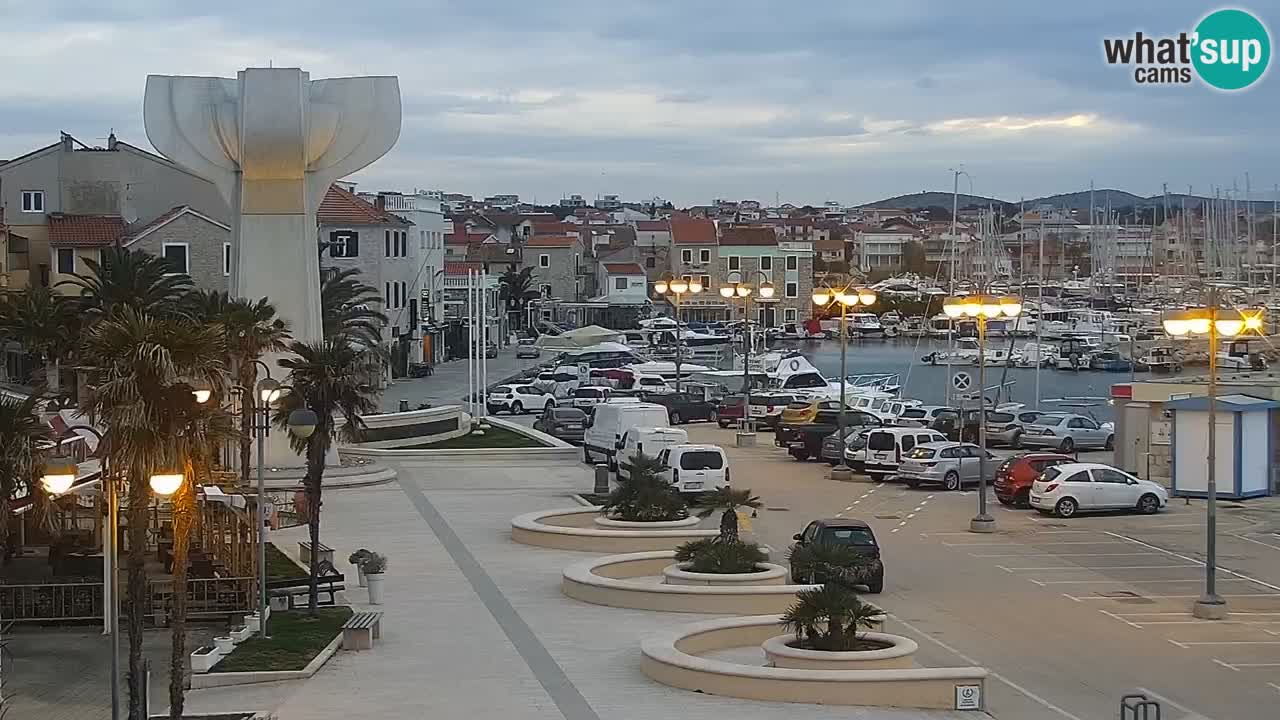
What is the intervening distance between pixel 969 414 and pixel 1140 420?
44.0 ft

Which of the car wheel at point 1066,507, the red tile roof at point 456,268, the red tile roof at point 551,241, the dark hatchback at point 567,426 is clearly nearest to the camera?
the car wheel at point 1066,507

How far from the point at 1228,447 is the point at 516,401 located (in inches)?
1397

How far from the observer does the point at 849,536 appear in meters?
28.8

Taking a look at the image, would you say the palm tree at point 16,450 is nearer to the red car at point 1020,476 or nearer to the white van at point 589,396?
the red car at point 1020,476

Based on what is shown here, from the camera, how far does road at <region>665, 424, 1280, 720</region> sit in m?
21.8

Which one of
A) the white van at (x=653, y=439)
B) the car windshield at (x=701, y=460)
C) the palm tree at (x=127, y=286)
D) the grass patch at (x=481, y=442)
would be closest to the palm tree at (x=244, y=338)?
the palm tree at (x=127, y=286)

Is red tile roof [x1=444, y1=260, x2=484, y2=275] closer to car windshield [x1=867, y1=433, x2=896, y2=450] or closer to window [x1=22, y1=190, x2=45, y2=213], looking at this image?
window [x1=22, y1=190, x2=45, y2=213]

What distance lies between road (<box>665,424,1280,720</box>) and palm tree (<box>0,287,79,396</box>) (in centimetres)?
1518

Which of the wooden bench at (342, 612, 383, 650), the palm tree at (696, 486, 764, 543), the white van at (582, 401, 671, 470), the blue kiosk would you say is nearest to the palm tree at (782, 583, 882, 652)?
the wooden bench at (342, 612, 383, 650)

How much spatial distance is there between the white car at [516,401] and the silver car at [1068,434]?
2246 centimetres

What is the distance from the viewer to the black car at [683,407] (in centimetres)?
6482

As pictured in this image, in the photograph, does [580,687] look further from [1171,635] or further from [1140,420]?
[1140,420]

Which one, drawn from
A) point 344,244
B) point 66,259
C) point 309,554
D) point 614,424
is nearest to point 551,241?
point 344,244

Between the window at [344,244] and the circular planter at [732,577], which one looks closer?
the circular planter at [732,577]
